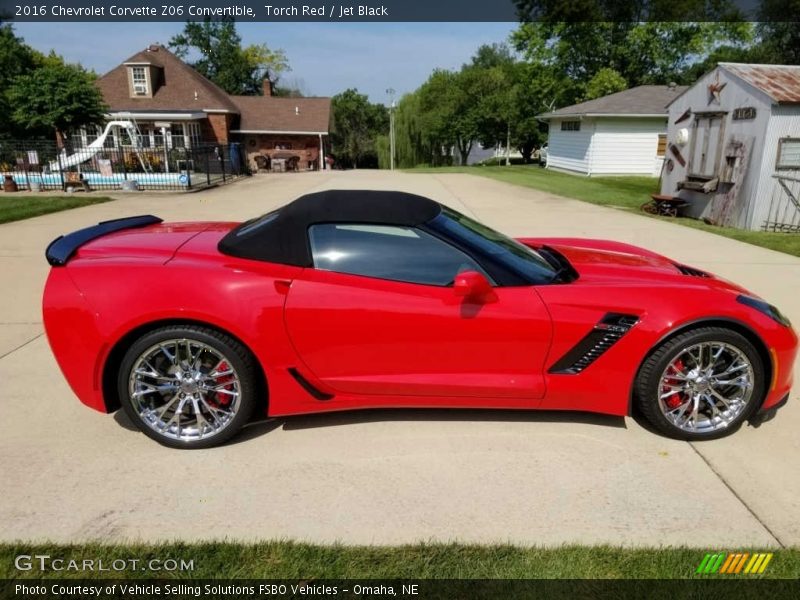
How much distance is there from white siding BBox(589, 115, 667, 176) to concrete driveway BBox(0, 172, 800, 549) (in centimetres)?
2720

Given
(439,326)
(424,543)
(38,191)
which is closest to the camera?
(424,543)

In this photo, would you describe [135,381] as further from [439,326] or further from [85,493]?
[439,326]

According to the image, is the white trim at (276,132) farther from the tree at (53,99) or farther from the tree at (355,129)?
the tree at (53,99)

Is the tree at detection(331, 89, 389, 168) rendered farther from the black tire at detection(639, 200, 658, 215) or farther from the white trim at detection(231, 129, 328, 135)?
the black tire at detection(639, 200, 658, 215)

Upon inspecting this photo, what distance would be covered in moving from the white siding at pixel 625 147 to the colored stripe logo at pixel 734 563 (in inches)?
1117

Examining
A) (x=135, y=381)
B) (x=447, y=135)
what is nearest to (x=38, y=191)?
(x=135, y=381)

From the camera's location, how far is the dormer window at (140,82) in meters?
36.4

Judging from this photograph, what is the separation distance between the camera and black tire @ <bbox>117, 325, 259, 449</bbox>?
9.68 ft

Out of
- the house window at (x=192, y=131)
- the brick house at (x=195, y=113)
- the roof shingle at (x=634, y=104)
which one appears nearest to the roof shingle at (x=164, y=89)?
the brick house at (x=195, y=113)

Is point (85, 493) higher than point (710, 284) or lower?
lower

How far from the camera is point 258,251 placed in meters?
3.13

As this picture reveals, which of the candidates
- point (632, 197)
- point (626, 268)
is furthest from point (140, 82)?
point (626, 268)

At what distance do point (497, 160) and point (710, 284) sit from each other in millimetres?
51149

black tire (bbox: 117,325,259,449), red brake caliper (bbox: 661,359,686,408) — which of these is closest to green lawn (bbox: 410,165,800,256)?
red brake caliper (bbox: 661,359,686,408)
